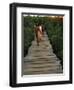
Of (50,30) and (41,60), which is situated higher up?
(50,30)

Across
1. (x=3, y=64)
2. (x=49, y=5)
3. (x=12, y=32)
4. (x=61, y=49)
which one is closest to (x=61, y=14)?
(x=49, y=5)

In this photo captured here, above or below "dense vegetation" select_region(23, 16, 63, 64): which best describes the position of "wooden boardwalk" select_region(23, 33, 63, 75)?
below

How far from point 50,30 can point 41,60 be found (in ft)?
0.62

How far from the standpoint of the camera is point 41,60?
1.68 meters

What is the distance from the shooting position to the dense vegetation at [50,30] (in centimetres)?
164

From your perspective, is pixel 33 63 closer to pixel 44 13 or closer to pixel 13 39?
pixel 13 39

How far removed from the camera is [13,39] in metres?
1.60

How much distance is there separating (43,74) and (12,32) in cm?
32

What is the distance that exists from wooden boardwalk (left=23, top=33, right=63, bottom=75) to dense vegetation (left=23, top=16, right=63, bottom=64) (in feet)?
0.09

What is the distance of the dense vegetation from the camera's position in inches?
64.7

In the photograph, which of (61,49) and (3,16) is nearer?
(3,16)

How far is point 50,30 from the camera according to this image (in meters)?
1.70

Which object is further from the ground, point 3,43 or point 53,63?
point 3,43

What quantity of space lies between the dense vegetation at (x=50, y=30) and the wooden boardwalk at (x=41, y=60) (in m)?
0.03
